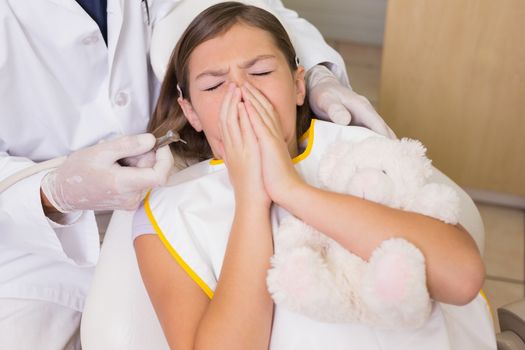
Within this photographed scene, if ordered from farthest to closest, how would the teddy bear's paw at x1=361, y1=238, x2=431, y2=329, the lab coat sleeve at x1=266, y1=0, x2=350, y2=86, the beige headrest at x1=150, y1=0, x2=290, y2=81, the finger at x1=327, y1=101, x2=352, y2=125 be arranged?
the lab coat sleeve at x1=266, y1=0, x2=350, y2=86 → the beige headrest at x1=150, y1=0, x2=290, y2=81 → the finger at x1=327, y1=101, x2=352, y2=125 → the teddy bear's paw at x1=361, y1=238, x2=431, y2=329

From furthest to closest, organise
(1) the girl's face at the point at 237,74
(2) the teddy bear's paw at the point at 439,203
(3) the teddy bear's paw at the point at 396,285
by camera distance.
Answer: (1) the girl's face at the point at 237,74 < (2) the teddy bear's paw at the point at 439,203 < (3) the teddy bear's paw at the point at 396,285

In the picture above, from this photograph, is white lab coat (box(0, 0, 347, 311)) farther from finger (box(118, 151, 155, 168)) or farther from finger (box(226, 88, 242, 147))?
finger (box(226, 88, 242, 147))

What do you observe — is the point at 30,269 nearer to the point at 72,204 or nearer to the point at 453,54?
the point at 72,204

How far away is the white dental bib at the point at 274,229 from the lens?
0.94 metres

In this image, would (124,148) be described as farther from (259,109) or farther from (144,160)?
(259,109)

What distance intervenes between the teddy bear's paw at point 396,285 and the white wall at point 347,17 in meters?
2.38

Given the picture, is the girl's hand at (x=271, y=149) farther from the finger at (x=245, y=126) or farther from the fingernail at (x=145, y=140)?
the fingernail at (x=145, y=140)

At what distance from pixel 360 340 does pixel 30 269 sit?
0.72 m

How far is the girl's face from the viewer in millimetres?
1130

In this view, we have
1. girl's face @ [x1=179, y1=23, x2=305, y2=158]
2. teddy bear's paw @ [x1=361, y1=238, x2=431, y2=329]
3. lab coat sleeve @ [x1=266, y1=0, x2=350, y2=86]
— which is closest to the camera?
teddy bear's paw @ [x1=361, y1=238, x2=431, y2=329]

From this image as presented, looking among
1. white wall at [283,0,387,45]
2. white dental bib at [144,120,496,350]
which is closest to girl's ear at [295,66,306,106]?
white dental bib at [144,120,496,350]

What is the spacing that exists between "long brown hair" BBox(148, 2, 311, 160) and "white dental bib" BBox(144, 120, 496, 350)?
0.15 metres

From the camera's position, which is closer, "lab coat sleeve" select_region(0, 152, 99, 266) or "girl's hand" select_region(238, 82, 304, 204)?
"girl's hand" select_region(238, 82, 304, 204)

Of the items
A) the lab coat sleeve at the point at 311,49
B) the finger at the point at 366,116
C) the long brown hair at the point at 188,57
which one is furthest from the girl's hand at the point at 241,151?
the lab coat sleeve at the point at 311,49
